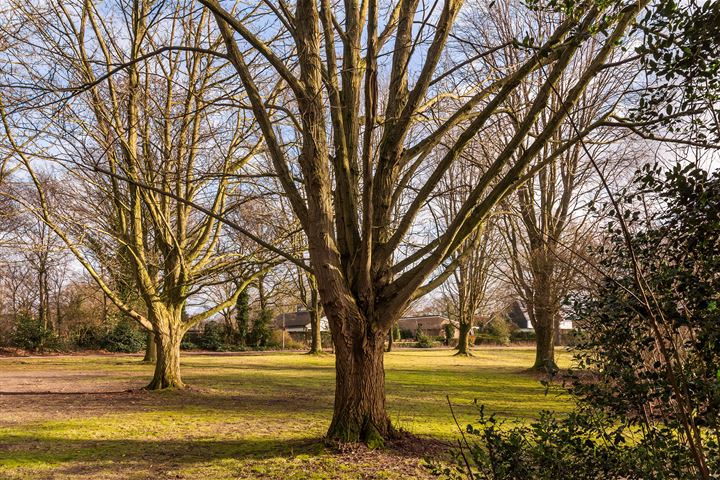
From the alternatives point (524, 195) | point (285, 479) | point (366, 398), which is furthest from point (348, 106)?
point (524, 195)

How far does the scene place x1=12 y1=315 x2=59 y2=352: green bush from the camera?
28.2 m

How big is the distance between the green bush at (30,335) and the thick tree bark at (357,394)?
29212mm

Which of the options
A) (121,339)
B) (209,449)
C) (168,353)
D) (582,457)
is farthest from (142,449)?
(121,339)

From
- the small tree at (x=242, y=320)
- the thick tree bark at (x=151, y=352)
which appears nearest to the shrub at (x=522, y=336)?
the small tree at (x=242, y=320)

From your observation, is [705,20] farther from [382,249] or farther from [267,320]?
[267,320]

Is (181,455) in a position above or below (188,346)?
above

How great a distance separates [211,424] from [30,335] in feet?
86.7

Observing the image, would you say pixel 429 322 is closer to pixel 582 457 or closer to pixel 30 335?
pixel 30 335

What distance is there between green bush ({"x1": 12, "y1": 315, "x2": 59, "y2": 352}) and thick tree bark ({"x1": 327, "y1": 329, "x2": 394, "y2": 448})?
29.2 m

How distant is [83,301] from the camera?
1250 inches

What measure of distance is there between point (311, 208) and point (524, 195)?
33.4 feet

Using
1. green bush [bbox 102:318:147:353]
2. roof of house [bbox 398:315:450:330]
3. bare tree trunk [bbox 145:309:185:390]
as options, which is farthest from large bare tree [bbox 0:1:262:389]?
roof of house [bbox 398:315:450:330]

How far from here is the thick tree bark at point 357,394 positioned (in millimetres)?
5559

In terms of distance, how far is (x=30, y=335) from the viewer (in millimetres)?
28312
